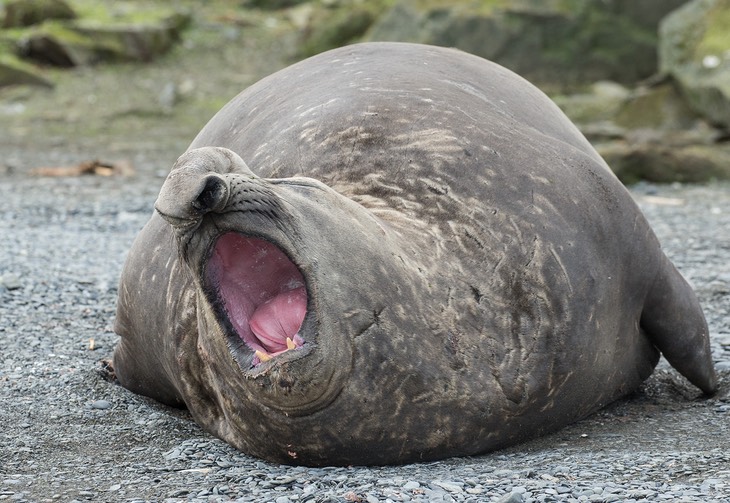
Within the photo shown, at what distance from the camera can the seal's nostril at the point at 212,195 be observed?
9.62 feet

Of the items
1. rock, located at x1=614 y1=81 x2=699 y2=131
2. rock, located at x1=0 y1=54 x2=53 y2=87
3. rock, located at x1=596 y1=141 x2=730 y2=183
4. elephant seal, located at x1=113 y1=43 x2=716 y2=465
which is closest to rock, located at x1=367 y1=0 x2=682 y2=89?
rock, located at x1=614 y1=81 x2=699 y2=131

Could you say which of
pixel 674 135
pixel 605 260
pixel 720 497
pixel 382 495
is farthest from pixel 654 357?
pixel 674 135

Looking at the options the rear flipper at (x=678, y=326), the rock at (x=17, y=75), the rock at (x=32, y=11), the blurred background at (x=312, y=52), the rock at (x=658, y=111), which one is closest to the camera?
the rear flipper at (x=678, y=326)

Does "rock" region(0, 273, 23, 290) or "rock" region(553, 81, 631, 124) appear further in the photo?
"rock" region(553, 81, 631, 124)

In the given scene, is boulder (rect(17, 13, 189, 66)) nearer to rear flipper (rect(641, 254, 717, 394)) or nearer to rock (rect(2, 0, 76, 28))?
rock (rect(2, 0, 76, 28))

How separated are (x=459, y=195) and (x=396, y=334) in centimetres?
63

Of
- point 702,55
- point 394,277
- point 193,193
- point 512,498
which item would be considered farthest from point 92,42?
point 512,498

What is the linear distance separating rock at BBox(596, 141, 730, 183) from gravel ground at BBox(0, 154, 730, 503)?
3487mm

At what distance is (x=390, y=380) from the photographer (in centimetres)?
333

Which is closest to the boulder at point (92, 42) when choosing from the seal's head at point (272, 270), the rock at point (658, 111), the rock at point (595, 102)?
the rock at point (595, 102)

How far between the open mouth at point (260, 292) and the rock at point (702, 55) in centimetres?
896

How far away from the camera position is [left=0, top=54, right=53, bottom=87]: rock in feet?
48.4

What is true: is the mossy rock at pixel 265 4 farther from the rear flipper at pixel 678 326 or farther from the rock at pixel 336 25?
the rear flipper at pixel 678 326

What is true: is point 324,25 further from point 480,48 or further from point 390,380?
point 390,380
